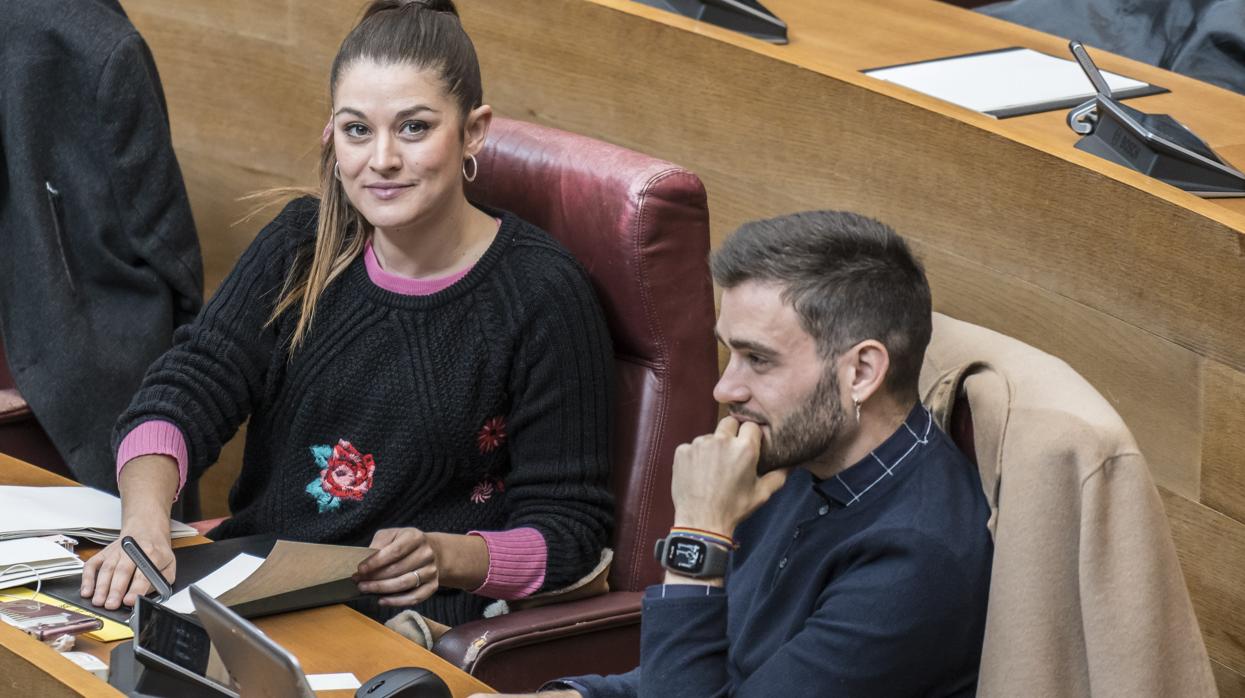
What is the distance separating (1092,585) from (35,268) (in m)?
1.79

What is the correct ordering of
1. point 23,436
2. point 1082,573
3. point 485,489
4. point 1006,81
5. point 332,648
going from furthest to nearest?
point 23,436 → point 1006,81 → point 485,489 → point 332,648 → point 1082,573

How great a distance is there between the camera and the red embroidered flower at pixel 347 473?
2.01 m

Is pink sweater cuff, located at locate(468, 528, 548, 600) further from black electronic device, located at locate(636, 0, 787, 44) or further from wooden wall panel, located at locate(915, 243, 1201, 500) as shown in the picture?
black electronic device, located at locate(636, 0, 787, 44)

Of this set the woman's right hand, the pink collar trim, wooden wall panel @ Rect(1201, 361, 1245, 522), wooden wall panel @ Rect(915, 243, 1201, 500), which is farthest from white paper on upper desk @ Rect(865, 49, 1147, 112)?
the woman's right hand

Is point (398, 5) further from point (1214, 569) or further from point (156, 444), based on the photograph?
point (1214, 569)

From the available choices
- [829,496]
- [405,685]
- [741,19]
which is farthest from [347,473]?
[741,19]

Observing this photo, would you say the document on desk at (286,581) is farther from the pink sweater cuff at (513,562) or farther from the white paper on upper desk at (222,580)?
the pink sweater cuff at (513,562)

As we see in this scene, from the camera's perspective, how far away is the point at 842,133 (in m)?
2.06

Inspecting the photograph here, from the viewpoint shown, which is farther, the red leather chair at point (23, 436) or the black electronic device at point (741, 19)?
the red leather chair at point (23, 436)

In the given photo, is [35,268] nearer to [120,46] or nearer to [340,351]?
[120,46]

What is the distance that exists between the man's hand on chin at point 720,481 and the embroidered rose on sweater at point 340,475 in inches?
22.7

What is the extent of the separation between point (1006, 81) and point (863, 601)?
106 cm

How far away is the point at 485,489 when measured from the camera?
6.59 ft

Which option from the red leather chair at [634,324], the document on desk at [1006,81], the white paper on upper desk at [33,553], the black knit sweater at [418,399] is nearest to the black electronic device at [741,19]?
the document on desk at [1006,81]
